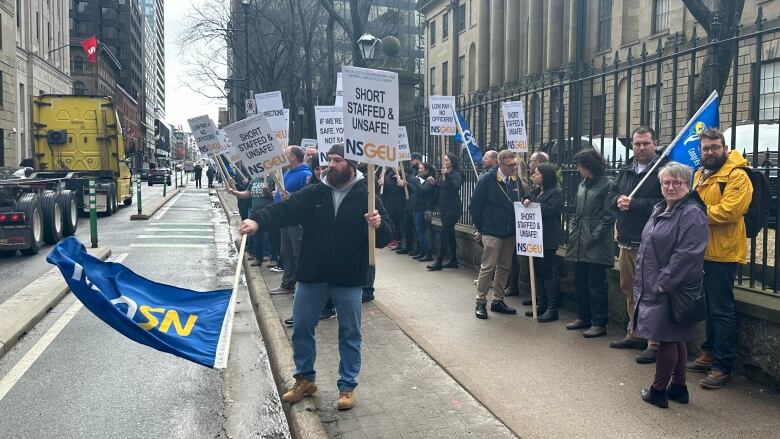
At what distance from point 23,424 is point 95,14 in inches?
4728

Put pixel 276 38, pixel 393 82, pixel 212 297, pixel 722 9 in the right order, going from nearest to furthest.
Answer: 1. pixel 212 297
2. pixel 393 82
3. pixel 722 9
4. pixel 276 38

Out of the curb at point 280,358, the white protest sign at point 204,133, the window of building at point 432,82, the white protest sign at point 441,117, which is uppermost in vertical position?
the window of building at point 432,82

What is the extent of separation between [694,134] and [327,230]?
310 centimetres

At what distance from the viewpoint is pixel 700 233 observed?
4652mm

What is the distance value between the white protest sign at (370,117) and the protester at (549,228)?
271 centimetres

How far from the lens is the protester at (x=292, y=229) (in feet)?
27.9

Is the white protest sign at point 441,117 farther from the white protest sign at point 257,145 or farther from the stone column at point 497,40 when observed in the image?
the stone column at point 497,40

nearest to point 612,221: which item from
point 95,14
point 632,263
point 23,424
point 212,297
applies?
point 632,263

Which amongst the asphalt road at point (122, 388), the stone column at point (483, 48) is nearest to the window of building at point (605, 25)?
the stone column at point (483, 48)

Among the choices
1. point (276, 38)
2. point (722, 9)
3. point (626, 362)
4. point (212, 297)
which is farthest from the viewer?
point (276, 38)

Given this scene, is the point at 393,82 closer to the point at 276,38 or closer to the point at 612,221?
the point at 612,221

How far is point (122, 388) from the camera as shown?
5711 millimetres

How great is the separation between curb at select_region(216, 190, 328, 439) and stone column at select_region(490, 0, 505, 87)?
38.8 meters

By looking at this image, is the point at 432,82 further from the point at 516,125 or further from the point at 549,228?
the point at 549,228
